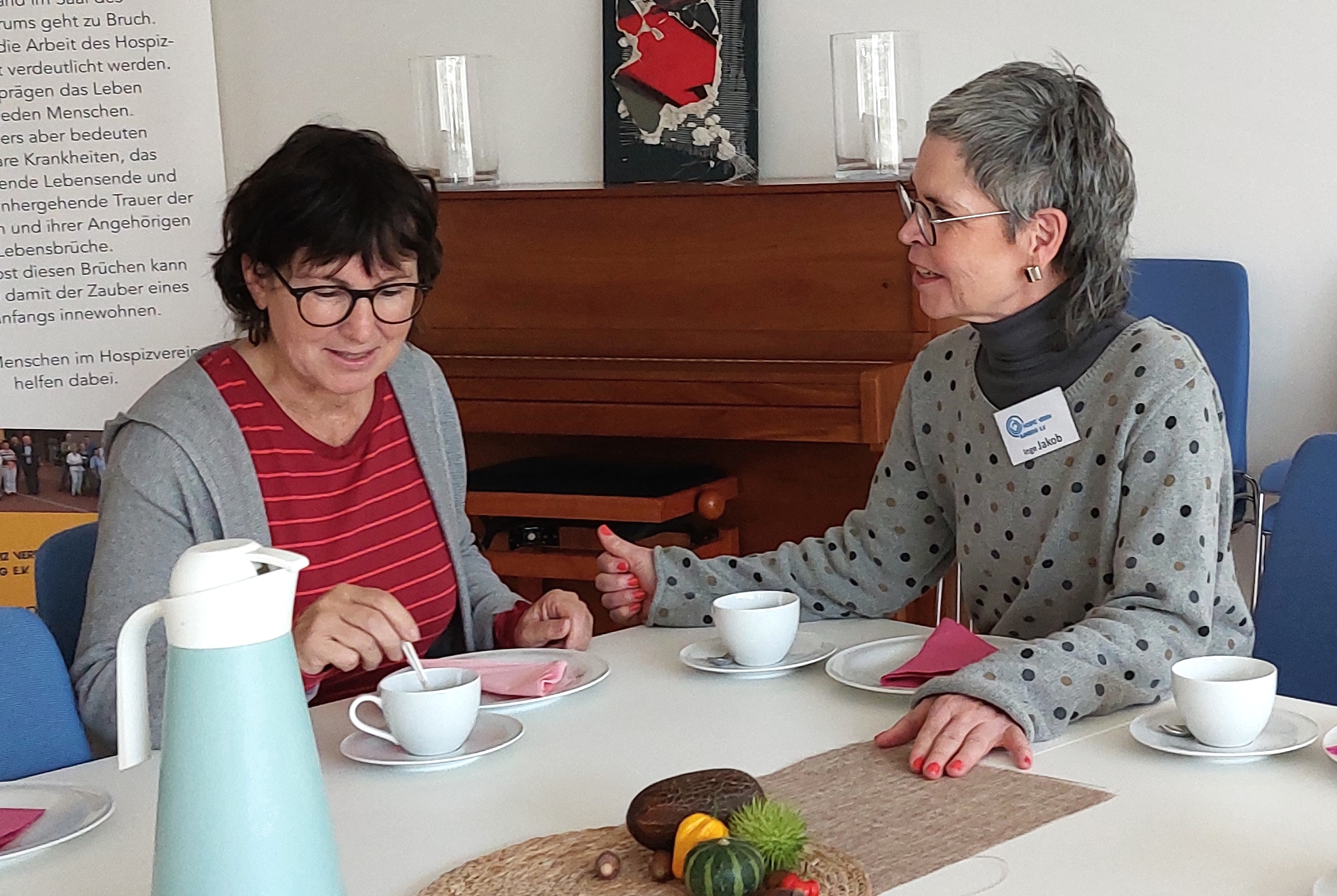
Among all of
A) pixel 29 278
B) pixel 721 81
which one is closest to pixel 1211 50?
pixel 721 81

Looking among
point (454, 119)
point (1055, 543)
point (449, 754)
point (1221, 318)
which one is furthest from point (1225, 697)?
point (454, 119)

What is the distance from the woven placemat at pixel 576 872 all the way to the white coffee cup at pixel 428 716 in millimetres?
197

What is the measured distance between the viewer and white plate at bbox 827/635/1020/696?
1493mm

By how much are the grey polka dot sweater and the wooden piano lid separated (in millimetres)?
1282

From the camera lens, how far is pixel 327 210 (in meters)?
1.77

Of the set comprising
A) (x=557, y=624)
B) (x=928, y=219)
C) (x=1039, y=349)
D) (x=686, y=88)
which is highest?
(x=686, y=88)

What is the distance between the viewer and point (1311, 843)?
110cm

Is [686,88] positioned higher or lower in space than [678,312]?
higher

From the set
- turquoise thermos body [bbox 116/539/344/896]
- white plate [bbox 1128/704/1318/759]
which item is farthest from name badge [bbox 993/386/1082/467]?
turquoise thermos body [bbox 116/539/344/896]

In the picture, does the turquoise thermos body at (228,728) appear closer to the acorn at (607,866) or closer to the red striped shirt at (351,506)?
the acorn at (607,866)

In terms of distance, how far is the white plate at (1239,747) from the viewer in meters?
1.27

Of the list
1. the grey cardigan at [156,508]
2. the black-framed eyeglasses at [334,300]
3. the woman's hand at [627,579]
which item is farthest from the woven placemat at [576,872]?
the black-framed eyeglasses at [334,300]

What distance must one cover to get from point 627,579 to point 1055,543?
1.58ft

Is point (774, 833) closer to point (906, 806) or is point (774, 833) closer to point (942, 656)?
point (906, 806)
